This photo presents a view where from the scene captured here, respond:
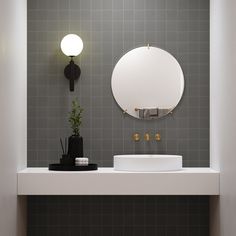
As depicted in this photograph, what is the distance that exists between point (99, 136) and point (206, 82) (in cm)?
94

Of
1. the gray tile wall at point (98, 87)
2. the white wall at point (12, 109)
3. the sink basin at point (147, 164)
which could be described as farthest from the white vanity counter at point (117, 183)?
the gray tile wall at point (98, 87)

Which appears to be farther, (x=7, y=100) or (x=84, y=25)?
(x=84, y=25)

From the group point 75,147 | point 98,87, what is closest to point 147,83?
point 98,87

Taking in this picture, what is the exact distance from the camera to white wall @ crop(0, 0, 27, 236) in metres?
3.67

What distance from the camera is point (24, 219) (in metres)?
4.52

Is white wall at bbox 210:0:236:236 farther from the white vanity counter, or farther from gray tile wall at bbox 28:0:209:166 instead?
the white vanity counter

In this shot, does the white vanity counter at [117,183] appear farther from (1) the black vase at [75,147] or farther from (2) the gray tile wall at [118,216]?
(2) the gray tile wall at [118,216]

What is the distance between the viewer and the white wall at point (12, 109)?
3674 mm

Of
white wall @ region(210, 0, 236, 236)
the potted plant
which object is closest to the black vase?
the potted plant

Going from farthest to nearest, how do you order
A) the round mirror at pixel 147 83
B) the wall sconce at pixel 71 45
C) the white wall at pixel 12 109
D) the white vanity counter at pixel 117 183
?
the round mirror at pixel 147 83, the wall sconce at pixel 71 45, the white vanity counter at pixel 117 183, the white wall at pixel 12 109

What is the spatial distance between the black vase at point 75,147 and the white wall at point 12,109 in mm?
360

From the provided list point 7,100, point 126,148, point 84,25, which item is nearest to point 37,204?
point 126,148

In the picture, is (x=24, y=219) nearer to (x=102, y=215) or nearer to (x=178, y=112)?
(x=102, y=215)

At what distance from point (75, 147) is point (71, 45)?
772mm
